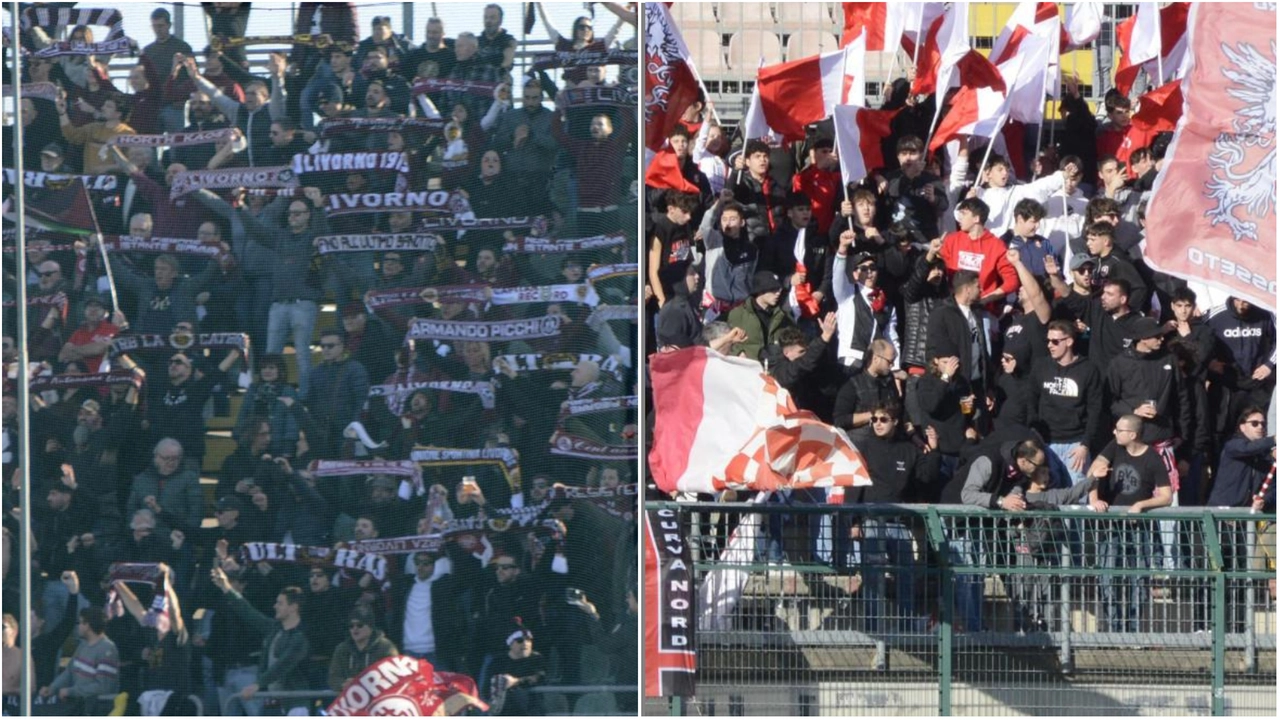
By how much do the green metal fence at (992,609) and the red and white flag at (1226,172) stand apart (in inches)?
60.5

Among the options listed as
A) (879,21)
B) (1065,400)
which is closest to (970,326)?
(1065,400)

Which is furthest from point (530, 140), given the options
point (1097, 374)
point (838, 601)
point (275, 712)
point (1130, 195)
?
point (1130, 195)

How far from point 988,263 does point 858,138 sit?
1.19m

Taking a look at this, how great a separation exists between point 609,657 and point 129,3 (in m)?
3.06

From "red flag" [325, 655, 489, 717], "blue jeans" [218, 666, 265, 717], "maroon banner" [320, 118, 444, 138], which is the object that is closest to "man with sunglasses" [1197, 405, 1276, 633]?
"red flag" [325, 655, 489, 717]

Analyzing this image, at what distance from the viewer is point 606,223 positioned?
702 centimetres

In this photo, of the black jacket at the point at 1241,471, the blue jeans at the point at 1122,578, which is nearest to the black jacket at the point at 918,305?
the black jacket at the point at 1241,471

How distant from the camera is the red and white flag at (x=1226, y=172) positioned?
818 cm

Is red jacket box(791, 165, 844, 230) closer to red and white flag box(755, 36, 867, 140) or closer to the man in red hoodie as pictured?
red and white flag box(755, 36, 867, 140)

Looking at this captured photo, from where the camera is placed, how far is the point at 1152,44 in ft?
41.3

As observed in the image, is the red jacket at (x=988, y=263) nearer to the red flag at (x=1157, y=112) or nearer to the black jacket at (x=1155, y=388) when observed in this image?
the black jacket at (x=1155, y=388)

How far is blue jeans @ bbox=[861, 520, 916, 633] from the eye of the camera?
29.9 feet

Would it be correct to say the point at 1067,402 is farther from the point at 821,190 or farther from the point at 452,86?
the point at 452,86

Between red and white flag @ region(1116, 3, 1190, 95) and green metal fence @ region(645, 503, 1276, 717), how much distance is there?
4474 millimetres
